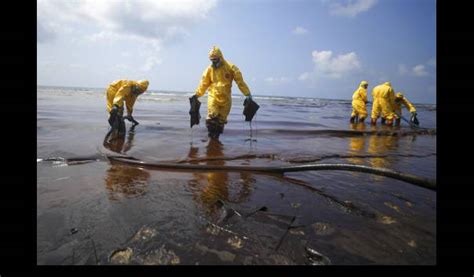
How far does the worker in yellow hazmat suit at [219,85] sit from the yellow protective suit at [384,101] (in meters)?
7.69

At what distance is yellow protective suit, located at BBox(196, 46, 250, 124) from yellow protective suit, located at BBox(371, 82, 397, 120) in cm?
774

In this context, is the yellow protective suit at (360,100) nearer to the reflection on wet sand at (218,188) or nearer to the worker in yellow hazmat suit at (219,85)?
the worker in yellow hazmat suit at (219,85)

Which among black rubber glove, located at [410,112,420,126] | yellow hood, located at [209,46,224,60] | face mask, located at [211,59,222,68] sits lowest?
black rubber glove, located at [410,112,420,126]

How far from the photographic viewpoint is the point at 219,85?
6.45 meters

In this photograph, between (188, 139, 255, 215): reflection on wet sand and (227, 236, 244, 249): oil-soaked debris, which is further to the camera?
(188, 139, 255, 215): reflection on wet sand

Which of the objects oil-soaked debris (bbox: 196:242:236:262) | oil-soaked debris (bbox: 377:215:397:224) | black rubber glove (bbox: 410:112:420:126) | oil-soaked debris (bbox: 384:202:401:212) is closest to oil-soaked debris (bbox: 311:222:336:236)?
oil-soaked debris (bbox: 377:215:397:224)

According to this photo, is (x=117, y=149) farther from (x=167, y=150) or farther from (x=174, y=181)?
(x=174, y=181)

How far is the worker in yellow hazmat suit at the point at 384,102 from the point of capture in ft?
37.9

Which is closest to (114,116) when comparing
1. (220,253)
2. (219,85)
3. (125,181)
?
(219,85)

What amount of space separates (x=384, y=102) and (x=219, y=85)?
857cm

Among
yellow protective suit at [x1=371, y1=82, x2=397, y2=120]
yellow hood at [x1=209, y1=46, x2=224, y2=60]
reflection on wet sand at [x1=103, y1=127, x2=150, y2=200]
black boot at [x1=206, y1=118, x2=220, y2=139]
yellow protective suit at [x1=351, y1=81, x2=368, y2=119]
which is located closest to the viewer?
reflection on wet sand at [x1=103, y1=127, x2=150, y2=200]

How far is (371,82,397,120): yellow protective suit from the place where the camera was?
11.6m

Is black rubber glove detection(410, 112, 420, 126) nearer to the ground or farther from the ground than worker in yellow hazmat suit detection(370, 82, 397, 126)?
nearer to the ground

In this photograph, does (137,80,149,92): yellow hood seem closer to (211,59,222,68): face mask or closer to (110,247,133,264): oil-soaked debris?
(211,59,222,68): face mask
